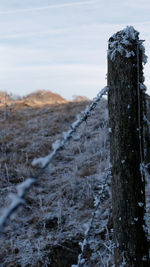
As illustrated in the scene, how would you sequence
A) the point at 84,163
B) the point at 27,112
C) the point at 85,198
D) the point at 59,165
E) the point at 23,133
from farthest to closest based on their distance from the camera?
the point at 27,112
the point at 23,133
the point at 59,165
the point at 84,163
the point at 85,198

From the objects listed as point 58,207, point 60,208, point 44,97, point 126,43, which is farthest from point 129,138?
point 44,97

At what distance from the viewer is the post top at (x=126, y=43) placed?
1737 millimetres

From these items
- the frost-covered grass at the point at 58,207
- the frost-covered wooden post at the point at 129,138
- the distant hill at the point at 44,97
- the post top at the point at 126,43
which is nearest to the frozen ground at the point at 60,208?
the frost-covered grass at the point at 58,207

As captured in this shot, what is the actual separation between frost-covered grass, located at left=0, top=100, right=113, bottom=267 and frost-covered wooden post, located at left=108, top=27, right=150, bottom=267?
1.18 feet

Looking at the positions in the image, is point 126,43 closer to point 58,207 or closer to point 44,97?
point 58,207

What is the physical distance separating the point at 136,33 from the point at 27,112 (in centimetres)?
1076

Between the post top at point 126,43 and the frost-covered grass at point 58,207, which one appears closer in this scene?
the post top at point 126,43

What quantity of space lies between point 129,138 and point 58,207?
2.68 meters

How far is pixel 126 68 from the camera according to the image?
5.70 ft

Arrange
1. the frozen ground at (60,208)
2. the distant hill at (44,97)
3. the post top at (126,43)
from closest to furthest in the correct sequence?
the post top at (126,43), the frozen ground at (60,208), the distant hill at (44,97)

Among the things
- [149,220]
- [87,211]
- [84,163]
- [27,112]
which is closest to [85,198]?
[87,211]

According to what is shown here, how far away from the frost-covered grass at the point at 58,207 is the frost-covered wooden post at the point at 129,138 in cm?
36

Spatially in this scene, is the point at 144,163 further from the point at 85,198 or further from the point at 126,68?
the point at 85,198

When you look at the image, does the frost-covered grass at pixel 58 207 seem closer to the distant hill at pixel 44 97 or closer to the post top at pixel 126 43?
the post top at pixel 126 43
